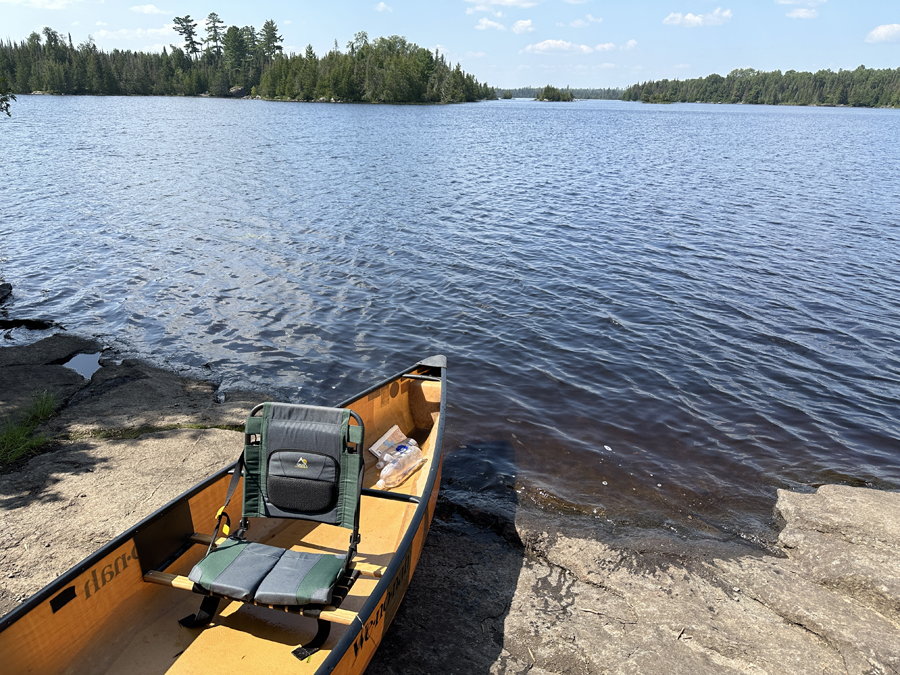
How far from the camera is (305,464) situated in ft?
17.8

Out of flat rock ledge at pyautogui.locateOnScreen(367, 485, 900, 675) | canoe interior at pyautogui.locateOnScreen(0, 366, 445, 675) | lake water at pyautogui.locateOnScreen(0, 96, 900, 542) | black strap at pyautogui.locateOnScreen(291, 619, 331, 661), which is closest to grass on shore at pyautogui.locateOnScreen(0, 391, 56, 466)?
lake water at pyautogui.locateOnScreen(0, 96, 900, 542)

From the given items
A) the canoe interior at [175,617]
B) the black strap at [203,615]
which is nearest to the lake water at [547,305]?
the canoe interior at [175,617]

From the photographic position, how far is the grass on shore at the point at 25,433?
291 inches

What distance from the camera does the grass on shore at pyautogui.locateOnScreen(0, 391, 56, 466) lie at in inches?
291

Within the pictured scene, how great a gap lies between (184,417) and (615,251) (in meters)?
15.0

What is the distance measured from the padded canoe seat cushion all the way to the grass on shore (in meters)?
4.22

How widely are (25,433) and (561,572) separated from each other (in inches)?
290

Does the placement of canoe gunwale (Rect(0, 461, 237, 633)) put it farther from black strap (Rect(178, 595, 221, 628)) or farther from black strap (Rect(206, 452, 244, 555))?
black strap (Rect(178, 595, 221, 628))

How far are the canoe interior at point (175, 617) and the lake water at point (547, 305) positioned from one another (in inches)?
119

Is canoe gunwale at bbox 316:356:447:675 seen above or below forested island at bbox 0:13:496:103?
below

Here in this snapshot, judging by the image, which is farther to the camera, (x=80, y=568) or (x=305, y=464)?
(x=305, y=464)

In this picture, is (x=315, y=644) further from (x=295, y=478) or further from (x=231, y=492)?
(x=231, y=492)

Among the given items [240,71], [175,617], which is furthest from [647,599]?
[240,71]

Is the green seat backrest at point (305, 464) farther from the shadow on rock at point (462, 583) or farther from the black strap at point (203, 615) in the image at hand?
the shadow on rock at point (462, 583)
